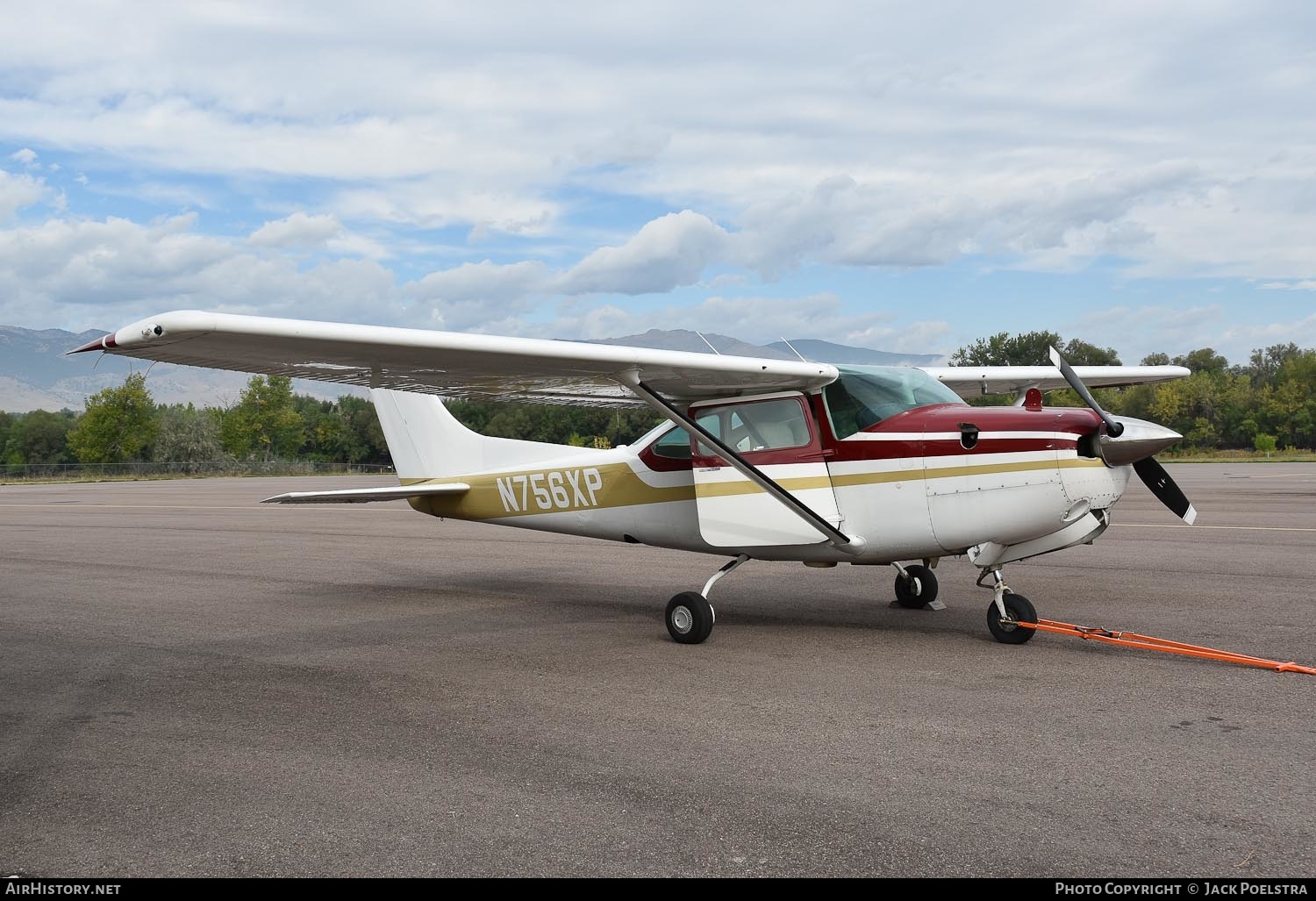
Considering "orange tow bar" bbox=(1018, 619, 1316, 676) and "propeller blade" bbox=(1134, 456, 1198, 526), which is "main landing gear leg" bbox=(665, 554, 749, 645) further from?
"propeller blade" bbox=(1134, 456, 1198, 526)

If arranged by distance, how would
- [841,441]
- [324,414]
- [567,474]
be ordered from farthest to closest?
[324,414], [567,474], [841,441]

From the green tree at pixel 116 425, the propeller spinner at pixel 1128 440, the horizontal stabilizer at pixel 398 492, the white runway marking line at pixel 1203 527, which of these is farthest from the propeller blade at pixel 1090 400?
the green tree at pixel 116 425

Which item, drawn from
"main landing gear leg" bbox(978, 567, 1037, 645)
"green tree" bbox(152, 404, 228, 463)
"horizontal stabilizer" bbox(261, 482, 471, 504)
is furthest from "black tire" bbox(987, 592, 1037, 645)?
"green tree" bbox(152, 404, 228, 463)

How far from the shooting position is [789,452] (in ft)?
27.2

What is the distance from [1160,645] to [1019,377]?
4.39 m

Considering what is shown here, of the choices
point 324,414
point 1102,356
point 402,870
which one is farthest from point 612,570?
point 324,414

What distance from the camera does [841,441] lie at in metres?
8.11

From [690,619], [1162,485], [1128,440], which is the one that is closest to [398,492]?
[690,619]

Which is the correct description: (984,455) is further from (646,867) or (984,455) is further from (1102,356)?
(1102,356)

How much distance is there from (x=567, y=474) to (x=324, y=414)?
123m

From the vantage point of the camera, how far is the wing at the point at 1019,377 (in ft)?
35.1

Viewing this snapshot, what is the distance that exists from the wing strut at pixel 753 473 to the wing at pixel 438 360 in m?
0.14

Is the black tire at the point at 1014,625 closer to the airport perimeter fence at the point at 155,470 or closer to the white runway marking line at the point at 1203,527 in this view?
the white runway marking line at the point at 1203,527

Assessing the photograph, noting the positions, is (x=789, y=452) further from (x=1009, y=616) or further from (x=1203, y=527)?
(x=1203, y=527)
